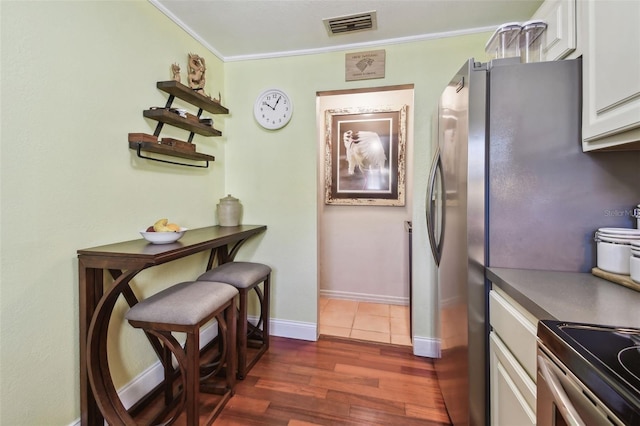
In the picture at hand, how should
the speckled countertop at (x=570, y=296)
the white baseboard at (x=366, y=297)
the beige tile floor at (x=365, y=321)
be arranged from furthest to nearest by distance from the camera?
1. the white baseboard at (x=366, y=297)
2. the beige tile floor at (x=365, y=321)
3. the speckled countertop at (x=570, y=296)

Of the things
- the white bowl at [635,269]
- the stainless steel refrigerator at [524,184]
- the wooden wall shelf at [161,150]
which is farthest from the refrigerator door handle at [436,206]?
the wooden wall shelf at [161,150]

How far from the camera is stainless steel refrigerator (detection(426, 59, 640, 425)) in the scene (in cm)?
112

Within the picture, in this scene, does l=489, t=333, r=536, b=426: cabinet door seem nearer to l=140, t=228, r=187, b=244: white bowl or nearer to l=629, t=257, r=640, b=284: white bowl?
l=629, t=257, r=640, b=284: white bowl

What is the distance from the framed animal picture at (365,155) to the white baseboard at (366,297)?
3.50ft

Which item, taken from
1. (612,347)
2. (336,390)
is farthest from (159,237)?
(612,347)

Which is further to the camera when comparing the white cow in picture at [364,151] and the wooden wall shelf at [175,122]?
the white cow in picture at [364,151]

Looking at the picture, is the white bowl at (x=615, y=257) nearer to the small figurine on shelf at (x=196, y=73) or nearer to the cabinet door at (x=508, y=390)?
the cabinet door at (x=508, y=390)

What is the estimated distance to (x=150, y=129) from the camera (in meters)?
1.68

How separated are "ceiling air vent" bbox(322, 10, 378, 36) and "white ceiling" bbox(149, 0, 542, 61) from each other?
3cm

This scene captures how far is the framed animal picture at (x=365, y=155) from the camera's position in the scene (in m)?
2.92

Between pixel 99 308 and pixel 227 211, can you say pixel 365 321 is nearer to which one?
pixel 227 211

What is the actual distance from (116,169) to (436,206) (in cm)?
183

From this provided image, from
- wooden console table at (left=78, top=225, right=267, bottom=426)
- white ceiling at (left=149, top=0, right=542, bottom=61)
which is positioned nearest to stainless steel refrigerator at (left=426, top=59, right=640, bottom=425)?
white ceiling at (left=149, top=0, right=542, bottom=61)

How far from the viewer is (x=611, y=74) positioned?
0.95 meters
